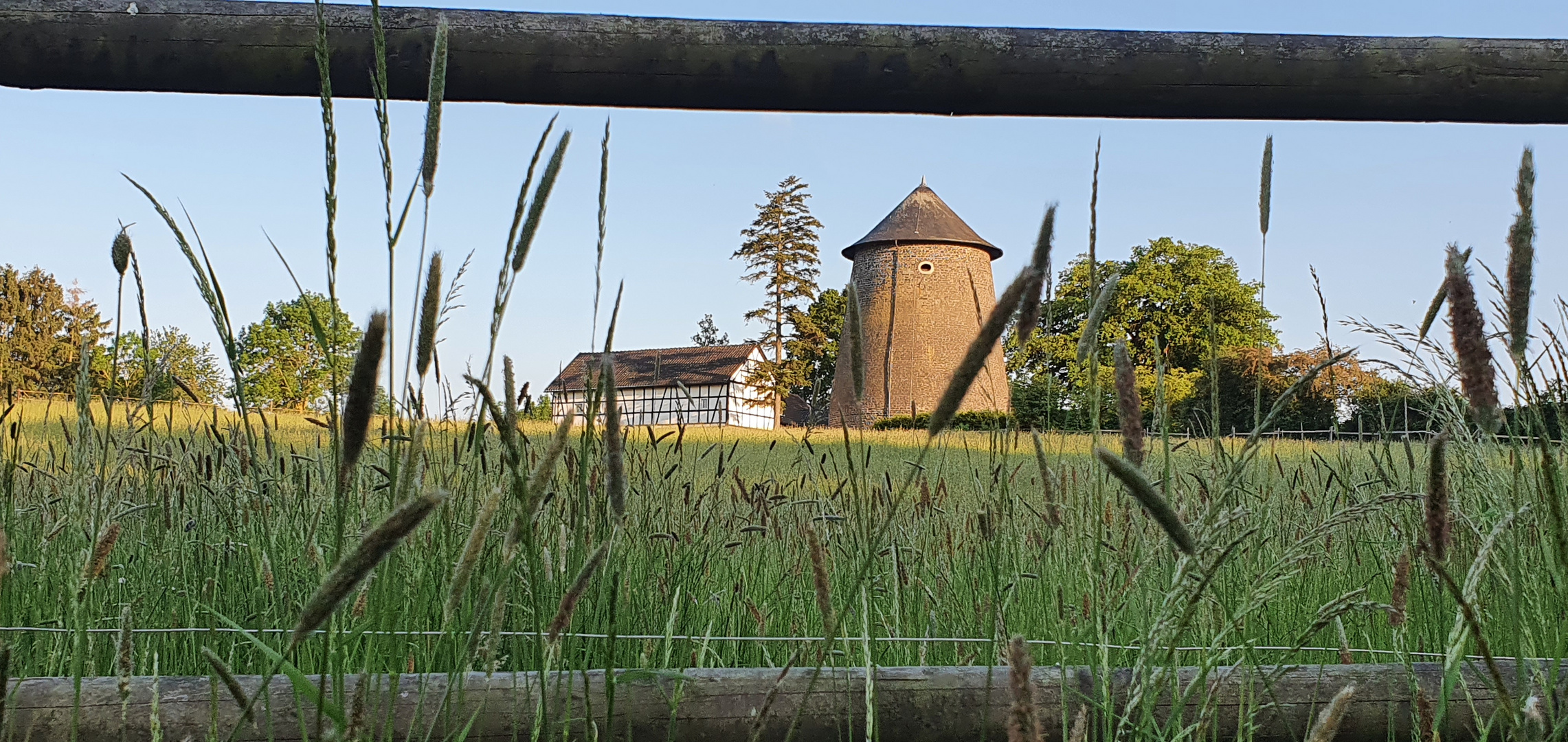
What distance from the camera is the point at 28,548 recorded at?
2469 millimetres

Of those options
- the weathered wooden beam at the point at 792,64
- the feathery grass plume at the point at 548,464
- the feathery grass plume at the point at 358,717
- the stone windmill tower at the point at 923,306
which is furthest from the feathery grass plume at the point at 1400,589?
the stone windmill tower at the point at 923,306

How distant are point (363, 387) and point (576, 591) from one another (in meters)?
0.26

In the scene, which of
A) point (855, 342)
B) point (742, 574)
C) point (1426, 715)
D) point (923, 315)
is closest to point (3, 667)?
point (855, 342)

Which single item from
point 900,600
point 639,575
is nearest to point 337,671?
point 900,600

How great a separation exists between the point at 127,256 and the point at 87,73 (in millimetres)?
1300

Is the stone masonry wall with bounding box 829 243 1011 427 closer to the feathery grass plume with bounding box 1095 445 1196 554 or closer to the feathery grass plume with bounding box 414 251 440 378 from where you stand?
the feathery grass plume with bounding box 414 251 440 378

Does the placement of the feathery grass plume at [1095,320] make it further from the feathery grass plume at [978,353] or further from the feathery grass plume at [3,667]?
the feathery grass plume at [3,667]

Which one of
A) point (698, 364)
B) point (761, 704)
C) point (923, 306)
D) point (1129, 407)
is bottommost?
point (761, 704)

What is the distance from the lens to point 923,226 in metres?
39.0

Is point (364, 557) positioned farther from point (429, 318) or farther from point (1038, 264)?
point (1038, 264)

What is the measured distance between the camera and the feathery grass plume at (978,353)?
57cm

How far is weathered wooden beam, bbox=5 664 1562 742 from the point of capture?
4.00 feet

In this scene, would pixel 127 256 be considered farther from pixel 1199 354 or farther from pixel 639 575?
pixel 1199 354

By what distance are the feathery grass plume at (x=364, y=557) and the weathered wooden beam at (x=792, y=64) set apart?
1.67 m
